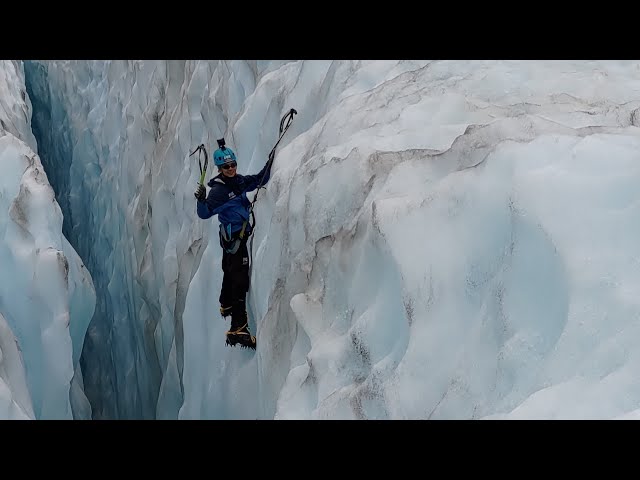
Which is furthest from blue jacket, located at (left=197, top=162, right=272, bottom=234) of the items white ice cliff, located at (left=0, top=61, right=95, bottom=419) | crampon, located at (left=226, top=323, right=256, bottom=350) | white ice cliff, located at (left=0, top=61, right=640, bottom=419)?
white ice cliff, located at (left=0, top=61, right=95, bottom=419)

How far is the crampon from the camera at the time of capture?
11.9 ft

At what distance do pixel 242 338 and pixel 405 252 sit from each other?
1.75m

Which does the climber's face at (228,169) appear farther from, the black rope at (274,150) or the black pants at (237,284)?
the black pants at (237,284)

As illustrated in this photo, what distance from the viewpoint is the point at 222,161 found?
3572mm

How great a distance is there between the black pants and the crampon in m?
0.06

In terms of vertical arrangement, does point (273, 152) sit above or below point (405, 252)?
above

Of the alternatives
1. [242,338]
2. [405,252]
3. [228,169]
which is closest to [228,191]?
[228,169]

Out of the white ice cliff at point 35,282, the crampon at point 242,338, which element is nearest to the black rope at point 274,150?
the crampon at point 242,338

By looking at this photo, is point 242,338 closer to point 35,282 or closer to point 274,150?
point 274,150

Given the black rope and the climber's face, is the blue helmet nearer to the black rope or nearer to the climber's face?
the climber's face

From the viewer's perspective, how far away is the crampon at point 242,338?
3635mm

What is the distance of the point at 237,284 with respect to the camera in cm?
380

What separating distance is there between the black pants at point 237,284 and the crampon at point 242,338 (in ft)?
0.19
